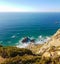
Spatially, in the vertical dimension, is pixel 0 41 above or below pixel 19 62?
above

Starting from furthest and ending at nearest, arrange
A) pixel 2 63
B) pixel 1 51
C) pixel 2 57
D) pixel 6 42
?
pixel 6 42, pixel 1 51, pixel 2 57, pixel 2 63

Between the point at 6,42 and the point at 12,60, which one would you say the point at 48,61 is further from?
the point at 6,42

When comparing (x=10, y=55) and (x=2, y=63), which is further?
(x=10, y=55)

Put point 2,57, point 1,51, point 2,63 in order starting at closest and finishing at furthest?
point 2,63, point 2,57, point 1,51

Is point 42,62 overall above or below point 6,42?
below

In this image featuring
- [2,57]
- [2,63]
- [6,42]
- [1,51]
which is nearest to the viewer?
[2,63]

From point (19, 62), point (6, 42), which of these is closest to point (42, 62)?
point (19, 62)

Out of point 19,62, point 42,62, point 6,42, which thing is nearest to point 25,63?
point 19,62

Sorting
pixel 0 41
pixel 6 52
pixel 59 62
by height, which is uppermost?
pixel 0 41

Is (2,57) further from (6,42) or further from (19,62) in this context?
(6,42)
